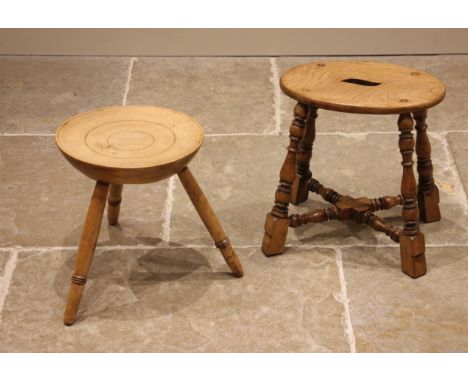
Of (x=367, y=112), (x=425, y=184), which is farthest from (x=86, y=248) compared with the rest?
(x=425, y=184)

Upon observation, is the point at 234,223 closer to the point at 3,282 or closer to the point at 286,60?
the point at 3,282

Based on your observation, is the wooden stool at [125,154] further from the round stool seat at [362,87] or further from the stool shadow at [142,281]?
the round stool seat at [362,87]

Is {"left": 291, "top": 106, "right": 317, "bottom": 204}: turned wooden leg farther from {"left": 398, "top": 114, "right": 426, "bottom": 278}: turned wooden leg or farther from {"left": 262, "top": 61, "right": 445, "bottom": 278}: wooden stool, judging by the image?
{"left": 398, "top": 114, "right": 426, "bottom": 278}: turned wooden leg

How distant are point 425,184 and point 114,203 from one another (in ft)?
4.06

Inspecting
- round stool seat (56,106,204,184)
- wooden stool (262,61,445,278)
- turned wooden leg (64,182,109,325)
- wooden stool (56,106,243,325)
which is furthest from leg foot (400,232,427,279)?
turned wooden leg (64,182,109,325)

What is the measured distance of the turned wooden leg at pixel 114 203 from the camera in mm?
3316

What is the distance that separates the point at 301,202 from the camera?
3.58 meters

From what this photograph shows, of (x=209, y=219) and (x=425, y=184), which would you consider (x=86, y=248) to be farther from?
(x=425, y=184)

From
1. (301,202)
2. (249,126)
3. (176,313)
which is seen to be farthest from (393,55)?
(176,313)

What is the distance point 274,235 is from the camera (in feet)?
10.4

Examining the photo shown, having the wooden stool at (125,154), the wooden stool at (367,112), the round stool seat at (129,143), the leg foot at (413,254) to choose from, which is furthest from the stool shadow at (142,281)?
the leg foot at (413,254)

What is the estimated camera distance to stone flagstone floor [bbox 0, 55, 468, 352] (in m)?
2.79

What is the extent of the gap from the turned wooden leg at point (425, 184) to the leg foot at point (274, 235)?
0.59 m

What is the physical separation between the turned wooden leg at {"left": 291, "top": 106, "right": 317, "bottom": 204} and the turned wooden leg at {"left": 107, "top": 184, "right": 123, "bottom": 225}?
728mm
